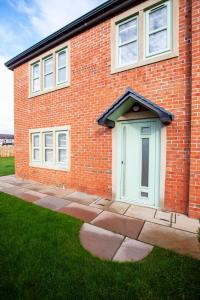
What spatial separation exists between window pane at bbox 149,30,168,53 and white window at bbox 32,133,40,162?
6.16 meters

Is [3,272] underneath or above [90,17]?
underneath

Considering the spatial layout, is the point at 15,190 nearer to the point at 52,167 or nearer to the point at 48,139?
the point at 52,167

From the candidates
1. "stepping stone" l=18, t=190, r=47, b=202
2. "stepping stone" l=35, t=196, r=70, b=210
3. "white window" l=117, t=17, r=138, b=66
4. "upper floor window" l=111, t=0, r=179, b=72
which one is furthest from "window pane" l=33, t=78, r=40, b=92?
"stepping stone" l=35, t=196, r=70, b=210

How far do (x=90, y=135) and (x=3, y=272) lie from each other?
453cm

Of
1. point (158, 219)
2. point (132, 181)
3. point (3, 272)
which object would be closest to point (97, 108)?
point (132, 181)

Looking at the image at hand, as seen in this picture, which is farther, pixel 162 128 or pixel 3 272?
pixel 162 128

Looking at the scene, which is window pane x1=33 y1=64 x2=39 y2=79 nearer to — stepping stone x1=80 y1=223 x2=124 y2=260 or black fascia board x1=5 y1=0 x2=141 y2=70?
black fascia board x1=5 y1=0 x2=141 y2=70

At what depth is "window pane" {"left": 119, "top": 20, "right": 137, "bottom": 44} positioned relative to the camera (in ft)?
17.5

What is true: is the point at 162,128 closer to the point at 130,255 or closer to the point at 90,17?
the point at 130,255

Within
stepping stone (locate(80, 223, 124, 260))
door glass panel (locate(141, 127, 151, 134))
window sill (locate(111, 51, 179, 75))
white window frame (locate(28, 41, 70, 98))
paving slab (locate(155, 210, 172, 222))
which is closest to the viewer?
stepping stone (locate(80, 223, 124, 260))

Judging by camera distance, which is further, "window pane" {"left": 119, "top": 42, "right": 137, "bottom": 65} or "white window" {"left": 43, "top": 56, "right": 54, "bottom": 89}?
"white window" {"left": 43, "top": 56, "right": 54, "bottom": 89}

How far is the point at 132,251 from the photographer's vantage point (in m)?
3.06

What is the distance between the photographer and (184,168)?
4508mm

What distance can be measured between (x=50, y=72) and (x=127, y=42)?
3.81m
